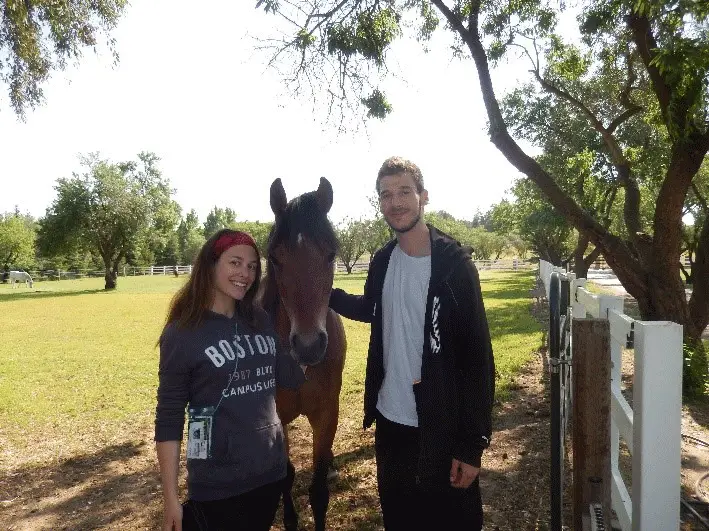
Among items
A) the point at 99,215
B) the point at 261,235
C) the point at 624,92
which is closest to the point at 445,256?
the point at 624,92

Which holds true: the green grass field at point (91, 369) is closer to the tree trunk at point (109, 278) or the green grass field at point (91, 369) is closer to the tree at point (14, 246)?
the tree trunk at point (109, 278)

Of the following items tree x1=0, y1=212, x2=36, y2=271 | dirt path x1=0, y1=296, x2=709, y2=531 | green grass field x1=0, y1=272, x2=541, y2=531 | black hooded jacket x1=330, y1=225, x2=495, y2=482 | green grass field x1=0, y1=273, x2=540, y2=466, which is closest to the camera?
black hooded jacket x1=330, y1=225, x2=495, y2=482

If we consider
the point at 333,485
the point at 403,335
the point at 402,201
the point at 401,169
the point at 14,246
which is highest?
the point at 14,246

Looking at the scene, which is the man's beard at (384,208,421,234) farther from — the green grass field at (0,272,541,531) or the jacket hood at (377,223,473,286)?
the green grass field at (0,272,541,531)

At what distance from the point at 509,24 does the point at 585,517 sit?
771cm

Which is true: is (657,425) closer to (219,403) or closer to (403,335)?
(403,335)

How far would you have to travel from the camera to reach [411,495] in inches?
84.2

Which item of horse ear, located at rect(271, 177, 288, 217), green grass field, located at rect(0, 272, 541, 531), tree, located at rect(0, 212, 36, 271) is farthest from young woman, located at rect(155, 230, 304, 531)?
tree, located at rect(0, 212, 36, 271)

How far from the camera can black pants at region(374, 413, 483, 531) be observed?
204 cm

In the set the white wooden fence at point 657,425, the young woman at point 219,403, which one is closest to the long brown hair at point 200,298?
the young woman at point 219,403

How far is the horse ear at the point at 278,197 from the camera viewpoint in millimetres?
2691

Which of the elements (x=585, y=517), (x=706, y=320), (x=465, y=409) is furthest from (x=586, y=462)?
(x=706, y=320)

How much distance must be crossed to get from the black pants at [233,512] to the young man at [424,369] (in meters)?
0.54

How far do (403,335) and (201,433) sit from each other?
3.01ft
